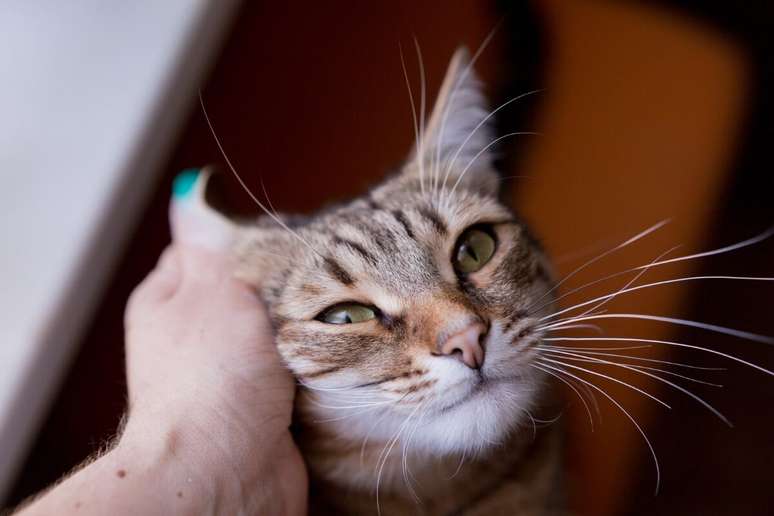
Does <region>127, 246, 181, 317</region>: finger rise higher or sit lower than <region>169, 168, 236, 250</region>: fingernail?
lower

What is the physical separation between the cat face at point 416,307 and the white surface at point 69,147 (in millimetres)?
276

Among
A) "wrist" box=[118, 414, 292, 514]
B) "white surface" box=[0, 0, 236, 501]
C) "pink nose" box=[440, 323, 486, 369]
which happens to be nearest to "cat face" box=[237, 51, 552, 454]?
"pink nose" box=[440, 323, 486, 369]

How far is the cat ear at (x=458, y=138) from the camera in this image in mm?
1057

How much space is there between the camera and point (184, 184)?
115cm

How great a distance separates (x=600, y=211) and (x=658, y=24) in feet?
1.78

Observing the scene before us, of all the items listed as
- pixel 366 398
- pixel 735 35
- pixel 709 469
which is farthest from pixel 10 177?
pixel 735 35

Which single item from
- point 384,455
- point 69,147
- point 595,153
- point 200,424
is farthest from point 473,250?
point 595,153

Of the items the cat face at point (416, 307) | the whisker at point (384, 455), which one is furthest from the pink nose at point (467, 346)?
the whisker at point (384, 455)

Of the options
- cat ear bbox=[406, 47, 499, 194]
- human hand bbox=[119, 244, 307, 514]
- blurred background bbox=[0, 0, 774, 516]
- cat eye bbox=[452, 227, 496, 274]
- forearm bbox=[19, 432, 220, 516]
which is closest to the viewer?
forearm bbox=[19, 432, 220, 516]

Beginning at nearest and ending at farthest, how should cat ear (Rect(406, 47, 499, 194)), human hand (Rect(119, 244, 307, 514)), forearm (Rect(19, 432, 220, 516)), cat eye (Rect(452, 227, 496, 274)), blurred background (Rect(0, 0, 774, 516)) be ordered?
1. forearm (Rect(19, 432, 220, 516))
2. human hand (Rect(119, 244, 307, 514))
3. cat eye (Rect(452, 227, 496, 274))
4. cat ear (Rect(406, 47, 499, 194))
5. blurred background (Rect(0, 0, 774, 516))

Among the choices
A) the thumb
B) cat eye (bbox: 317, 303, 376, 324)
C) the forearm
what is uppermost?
cat eye (bbox: 317, 303, 376, 324)

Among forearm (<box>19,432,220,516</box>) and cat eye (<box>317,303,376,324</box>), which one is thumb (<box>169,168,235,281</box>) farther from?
forearm (<box>19,432,220,516</box>)

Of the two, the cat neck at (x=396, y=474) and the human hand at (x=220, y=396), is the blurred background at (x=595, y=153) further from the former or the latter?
the cat neck at (x=396, y=474)

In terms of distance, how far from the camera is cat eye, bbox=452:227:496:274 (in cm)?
95
